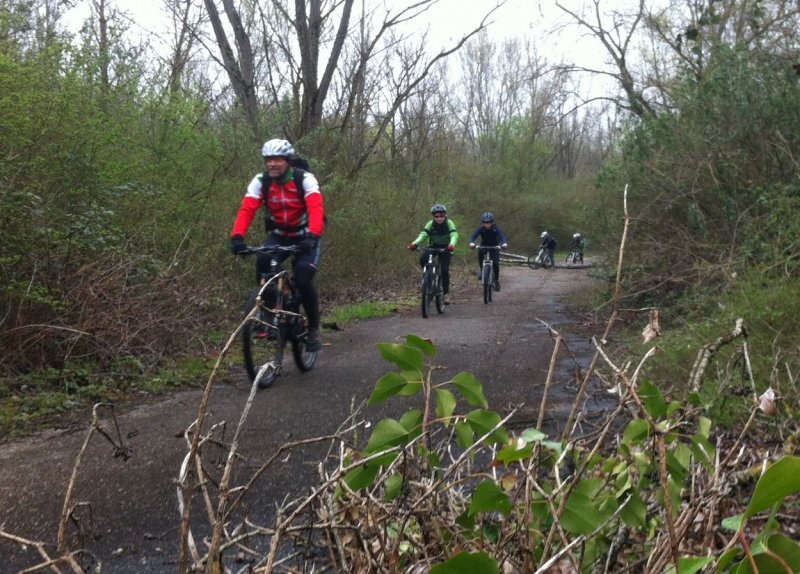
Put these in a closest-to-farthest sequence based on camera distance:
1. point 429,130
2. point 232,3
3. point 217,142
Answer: point 217,142, point 232,3, point 429,130

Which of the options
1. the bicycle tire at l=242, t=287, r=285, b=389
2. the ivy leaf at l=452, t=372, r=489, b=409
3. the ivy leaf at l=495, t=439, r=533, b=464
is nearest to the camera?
the ivy leaf at l=495, t=439, r=533, b=464

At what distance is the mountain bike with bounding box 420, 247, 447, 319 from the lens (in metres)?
14.1

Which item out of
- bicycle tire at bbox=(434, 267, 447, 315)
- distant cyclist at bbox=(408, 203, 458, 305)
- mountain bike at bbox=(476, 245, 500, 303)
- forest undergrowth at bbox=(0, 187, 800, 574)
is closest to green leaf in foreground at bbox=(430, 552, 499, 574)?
forest undergrowth at bbox=(0, 187, 800, 574)

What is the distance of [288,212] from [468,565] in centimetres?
677

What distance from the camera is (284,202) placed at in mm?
8070

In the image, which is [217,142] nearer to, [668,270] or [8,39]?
[8,39]

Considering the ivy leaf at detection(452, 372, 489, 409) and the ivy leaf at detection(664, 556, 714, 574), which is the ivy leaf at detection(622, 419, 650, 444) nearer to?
the ivy leaf at detection(452, 372, 489, 409)

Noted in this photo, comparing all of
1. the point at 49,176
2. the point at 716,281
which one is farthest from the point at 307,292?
the point at 716,281

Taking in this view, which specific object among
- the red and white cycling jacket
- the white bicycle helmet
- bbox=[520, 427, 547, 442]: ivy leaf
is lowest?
bbox=[520, 427, 547, 442]: ivy leaf

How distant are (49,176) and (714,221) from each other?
8332 millimetres

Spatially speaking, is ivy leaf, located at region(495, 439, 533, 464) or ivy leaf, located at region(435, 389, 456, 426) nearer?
ivy leaf, located at region(495, 439, 533, 464)

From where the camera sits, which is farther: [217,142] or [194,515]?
[217,142]

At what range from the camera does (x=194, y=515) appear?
427 centimetres

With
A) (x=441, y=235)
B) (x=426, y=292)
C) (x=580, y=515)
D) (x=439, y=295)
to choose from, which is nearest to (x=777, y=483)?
(x=580, y=515)
